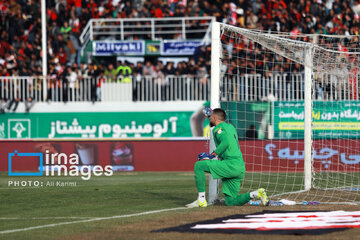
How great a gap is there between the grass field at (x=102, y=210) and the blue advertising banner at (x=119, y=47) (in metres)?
12.9

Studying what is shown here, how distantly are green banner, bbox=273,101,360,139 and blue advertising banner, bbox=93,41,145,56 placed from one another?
688 centimetres

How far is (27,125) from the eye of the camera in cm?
3048

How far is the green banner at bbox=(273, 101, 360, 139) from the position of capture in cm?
2795

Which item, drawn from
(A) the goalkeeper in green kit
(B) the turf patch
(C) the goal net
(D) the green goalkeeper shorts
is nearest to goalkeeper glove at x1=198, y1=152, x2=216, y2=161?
(A) the goalkeeper in green kit

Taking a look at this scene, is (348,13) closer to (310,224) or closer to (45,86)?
(45,86)

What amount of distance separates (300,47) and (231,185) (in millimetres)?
5067

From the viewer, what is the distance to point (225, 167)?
1321cm

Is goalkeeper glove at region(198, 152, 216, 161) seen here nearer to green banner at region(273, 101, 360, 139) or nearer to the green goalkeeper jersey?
the green goalkeeper jersey

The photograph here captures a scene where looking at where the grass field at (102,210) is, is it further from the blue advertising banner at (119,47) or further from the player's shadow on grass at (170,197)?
the blue advertising banner at (119,47)

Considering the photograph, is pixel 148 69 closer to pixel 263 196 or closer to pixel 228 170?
pixel 228 170

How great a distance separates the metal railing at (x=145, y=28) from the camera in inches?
1302

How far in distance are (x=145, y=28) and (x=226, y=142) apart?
71.7ft

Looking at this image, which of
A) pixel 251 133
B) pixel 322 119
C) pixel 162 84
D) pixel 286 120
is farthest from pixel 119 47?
pixel 322 119

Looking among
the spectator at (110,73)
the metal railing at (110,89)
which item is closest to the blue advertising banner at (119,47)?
the spectator at (110,73)
